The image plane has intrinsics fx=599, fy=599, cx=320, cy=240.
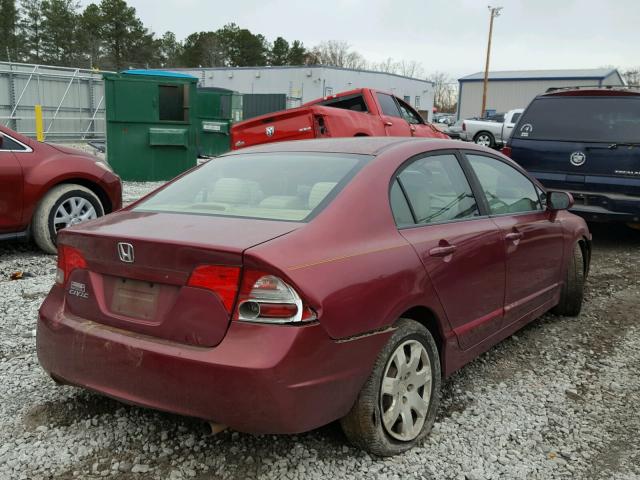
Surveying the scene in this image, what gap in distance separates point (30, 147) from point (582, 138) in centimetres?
623

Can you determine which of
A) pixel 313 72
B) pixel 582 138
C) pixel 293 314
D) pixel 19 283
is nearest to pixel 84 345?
pixel 293 314

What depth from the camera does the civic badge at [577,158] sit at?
721 centimetres

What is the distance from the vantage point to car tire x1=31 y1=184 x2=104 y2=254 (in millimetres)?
6129

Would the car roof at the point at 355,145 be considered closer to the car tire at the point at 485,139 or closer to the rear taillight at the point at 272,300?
the rear taillight at the point at 272,300

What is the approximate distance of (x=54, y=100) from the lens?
20.9 m

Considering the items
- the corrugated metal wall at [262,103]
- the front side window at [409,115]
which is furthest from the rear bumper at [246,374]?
the corrugated metal wall at [262,103]

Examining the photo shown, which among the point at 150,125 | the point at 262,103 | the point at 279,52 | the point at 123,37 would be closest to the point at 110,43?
the point at 123,37

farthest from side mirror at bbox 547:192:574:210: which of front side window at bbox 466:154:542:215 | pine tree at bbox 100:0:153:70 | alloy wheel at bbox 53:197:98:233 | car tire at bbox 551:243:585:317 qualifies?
pine tree at bbox 100:0:153:70

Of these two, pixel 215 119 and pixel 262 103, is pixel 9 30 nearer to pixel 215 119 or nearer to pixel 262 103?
pixel 262 103

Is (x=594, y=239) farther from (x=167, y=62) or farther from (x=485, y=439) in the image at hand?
(x=167, y=62)

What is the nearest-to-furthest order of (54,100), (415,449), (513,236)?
(415,449)
(513,236)
(54,100)

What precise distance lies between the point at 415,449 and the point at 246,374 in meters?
1.07

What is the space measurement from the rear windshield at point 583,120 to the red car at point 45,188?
521cm

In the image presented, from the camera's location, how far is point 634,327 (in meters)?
4.81
